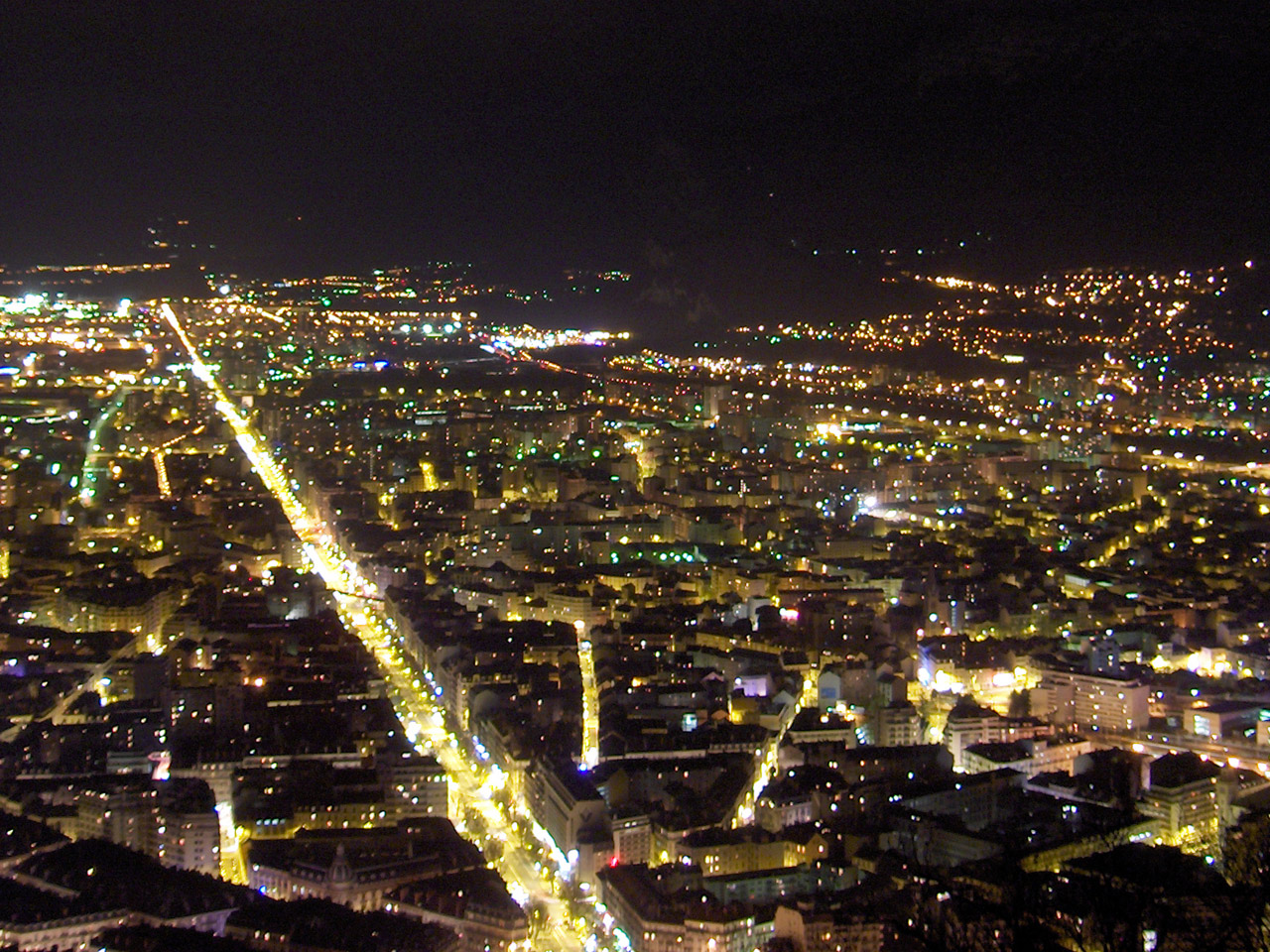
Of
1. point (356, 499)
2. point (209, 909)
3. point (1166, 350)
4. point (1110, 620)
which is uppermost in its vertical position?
point (1166, 350)

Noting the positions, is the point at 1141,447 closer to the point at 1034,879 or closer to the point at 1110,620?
the point at 1110,620

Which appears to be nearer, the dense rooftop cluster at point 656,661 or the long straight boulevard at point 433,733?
the dense rooftop cluster at point 656,661

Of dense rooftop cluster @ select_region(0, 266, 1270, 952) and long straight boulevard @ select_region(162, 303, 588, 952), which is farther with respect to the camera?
long straight boulevard @ select_region(162, 303, 588, 952)

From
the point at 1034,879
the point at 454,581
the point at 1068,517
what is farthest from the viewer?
the point at 1068,517

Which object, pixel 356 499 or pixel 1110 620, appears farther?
pixel 356 499

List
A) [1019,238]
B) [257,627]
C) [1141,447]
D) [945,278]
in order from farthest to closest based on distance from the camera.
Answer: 1. [945,278]
2. [1019,238]
3. [1141,447]
4. [257,627]

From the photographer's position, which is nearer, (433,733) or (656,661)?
(433,733)

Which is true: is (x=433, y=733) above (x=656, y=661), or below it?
below

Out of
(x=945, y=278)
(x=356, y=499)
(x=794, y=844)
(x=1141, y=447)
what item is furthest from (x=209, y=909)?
(x=945, y=278)
